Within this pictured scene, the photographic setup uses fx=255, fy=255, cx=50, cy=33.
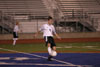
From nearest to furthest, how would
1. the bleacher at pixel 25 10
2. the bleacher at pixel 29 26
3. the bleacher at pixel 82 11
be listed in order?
the bleacher at pixel 29 26 < the bleacher at pixel 25 10 < the bleacher at pixel 82 11

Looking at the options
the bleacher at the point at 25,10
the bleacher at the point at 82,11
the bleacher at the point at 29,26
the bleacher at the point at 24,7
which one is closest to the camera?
the bleacher at the point at 29,26

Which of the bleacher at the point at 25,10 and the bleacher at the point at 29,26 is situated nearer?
the bleacher at the point at 29,26

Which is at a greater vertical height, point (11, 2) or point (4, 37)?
point (11, 2)

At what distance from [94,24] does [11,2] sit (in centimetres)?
1074

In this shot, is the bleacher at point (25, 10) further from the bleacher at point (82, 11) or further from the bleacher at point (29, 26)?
the bleacher at point (82, 11)

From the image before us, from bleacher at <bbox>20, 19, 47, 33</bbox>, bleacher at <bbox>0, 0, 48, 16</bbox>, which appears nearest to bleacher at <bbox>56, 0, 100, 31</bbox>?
bleacher at <bbox>0, 0, 48, 16</bbox>

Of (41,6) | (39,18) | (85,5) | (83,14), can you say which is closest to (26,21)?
(39,18)

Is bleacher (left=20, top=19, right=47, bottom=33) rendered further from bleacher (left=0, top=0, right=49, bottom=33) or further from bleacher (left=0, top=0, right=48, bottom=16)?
bleacher (left=0, top=0, right=48, bottom=16)

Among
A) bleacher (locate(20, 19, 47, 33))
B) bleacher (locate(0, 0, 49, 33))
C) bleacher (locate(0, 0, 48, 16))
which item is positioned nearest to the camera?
bleacher (locate(20, 19, 47, 33))

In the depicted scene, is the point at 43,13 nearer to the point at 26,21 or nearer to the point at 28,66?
the point at 26,21

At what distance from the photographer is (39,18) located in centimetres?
2962

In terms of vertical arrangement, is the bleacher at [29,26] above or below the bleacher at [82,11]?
below

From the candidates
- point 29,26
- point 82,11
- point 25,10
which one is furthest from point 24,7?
point 82,11

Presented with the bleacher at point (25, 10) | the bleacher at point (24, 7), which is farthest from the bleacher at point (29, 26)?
the bleacher at point (24, 7)
